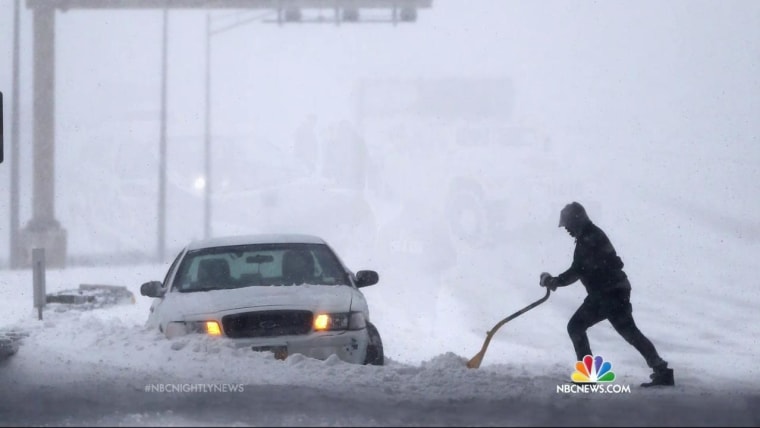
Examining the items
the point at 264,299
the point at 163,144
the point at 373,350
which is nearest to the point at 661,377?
the point at 373,350

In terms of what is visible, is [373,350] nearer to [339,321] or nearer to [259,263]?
[339,321]

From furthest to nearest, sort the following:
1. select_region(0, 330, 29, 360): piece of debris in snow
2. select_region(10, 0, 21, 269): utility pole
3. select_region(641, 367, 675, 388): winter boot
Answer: select_region(10, 0, 21, 269): utility pole, select_region(0, 330, 29, 360): piece of debris in snow, select_region(641, 367, 675, 388): winter boot

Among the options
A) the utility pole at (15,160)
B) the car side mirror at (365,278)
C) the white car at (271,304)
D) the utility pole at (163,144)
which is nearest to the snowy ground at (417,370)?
the white car at (271,304)

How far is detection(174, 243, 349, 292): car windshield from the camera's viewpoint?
9961 mm

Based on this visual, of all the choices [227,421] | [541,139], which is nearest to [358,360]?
[227,421]

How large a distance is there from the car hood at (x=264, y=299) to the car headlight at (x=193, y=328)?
0.08m

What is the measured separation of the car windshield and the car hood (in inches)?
15.4

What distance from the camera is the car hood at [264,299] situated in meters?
8.88

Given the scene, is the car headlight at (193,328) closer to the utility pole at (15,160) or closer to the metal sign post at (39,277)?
the metal sign post at (39,277)

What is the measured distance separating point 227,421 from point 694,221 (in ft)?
116

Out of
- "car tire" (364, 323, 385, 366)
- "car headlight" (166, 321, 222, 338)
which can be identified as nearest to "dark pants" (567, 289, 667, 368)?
"car tire" (364, 323, 385, 366)

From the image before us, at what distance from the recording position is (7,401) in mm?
7578

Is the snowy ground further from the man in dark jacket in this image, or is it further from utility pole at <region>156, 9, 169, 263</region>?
utility pole at <region>156, 9, 169, 263</region>

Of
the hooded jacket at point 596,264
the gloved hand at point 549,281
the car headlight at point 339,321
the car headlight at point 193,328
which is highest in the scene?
the hooded jacket at point 596,264
